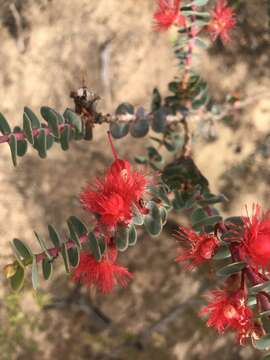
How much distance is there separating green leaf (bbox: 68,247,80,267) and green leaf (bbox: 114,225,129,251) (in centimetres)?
14

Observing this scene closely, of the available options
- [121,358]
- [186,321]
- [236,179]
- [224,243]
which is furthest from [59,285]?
[224,243]

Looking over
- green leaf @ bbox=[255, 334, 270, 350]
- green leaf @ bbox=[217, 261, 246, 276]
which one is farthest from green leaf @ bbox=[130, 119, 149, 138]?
green leaf @ bbox=[255, 334, 270, 350]

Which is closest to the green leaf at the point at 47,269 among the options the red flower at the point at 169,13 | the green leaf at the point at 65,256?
the green leaf at the point at 65,256

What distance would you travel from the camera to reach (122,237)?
1.40 m

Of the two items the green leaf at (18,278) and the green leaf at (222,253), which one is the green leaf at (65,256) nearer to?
the green leaf at (18,278)

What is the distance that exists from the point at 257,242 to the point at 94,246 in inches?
17.5

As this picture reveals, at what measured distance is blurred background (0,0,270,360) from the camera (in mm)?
2490

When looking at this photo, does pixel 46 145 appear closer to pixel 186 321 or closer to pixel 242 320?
pixel 242 320

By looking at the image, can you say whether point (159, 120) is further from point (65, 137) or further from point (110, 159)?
point (110, 159)

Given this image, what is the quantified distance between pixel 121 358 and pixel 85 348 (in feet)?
0.71

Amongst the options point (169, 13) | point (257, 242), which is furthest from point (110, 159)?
point (257, 242)

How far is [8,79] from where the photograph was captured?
8.12 ft

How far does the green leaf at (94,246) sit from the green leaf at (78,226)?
31 mm

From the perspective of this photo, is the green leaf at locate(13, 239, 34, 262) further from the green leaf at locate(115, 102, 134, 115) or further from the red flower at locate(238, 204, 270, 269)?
the green leaf at locate(115, 102, 134, 115)
